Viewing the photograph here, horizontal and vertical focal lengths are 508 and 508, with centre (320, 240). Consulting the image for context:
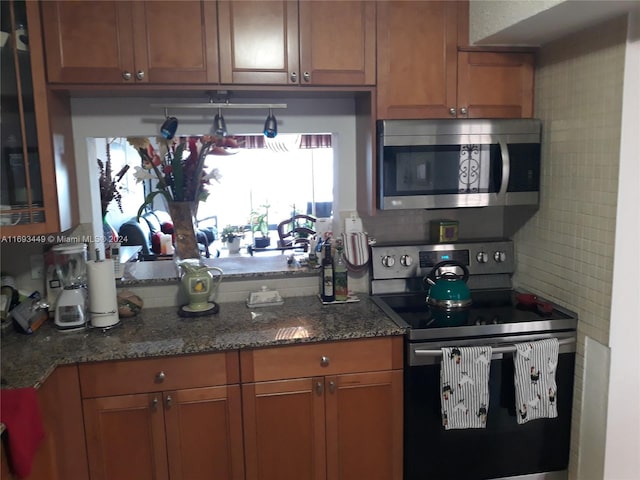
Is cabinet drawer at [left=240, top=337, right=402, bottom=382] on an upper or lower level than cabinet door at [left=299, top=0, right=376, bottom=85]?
lower

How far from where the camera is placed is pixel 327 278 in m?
2.36

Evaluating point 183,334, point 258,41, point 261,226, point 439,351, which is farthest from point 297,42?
point 261,226

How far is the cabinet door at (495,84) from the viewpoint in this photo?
7.34ft

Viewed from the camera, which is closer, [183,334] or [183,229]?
[183,334]

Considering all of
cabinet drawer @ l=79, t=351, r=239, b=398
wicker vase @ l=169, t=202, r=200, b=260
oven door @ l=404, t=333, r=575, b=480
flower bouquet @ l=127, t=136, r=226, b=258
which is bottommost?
oven door @ l=404, t=333, r=575, b=480

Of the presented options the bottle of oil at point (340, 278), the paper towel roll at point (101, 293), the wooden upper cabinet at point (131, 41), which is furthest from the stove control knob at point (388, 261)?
the paper towel roll at point (101, 293)

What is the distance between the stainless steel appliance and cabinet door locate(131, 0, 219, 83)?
130 centimetres

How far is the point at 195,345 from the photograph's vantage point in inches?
75.5

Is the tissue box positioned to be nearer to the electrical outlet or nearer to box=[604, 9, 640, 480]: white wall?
the electrical outlet

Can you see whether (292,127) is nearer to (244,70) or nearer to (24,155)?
(244,70)

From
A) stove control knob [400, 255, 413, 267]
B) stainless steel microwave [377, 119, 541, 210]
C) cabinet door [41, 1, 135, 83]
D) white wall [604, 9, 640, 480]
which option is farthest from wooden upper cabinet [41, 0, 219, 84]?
white wall [604, 9, 640, 480]

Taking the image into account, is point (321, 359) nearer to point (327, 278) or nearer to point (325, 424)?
point (325, 424)

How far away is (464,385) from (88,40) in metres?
1.99

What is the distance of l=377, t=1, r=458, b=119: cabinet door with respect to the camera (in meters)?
2.16
